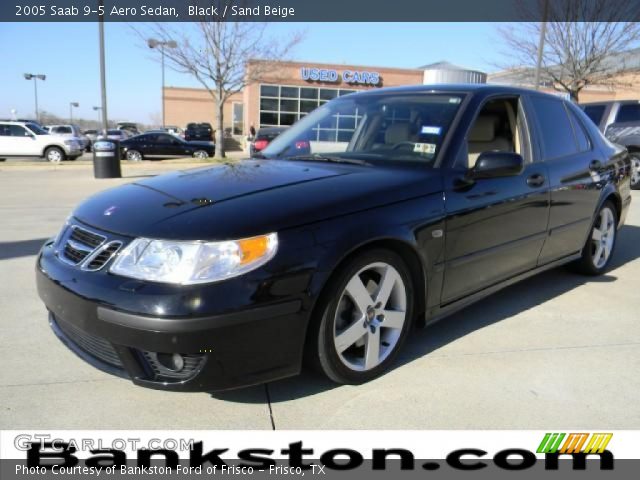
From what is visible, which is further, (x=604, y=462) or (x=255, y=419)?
(x=255, y=419)

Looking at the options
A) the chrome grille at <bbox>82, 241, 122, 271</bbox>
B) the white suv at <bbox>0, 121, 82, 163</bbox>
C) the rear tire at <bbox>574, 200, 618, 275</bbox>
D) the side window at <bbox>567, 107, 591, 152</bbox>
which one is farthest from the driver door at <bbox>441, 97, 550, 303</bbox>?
the white suv at <bbox>0, 121, 82, 163</bbox>

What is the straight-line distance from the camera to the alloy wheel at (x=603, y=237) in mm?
4949

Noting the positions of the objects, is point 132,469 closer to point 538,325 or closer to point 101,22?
point 538,325

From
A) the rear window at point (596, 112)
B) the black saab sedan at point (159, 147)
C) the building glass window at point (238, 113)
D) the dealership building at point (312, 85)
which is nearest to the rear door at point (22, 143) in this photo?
the black saab sedan at point (159, 147)

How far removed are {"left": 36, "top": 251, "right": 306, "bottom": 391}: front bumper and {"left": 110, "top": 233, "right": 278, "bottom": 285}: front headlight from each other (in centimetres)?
17

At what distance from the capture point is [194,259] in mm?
2383

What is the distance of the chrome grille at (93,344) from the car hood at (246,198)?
517 mm

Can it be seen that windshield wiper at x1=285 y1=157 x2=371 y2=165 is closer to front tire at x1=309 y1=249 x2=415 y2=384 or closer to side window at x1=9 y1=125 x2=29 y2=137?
front tire at x1=309 y1=249 x2=415 y2=384

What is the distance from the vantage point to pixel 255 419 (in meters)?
2.64

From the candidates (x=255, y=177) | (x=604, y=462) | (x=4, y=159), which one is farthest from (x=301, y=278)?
(x=4, y=159)

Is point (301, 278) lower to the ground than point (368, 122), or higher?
lower

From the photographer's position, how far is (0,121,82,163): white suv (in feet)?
73.5

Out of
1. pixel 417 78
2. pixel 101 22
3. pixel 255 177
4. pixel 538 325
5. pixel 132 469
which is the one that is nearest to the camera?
pixel 132 469

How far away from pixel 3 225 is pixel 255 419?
5.96 m
